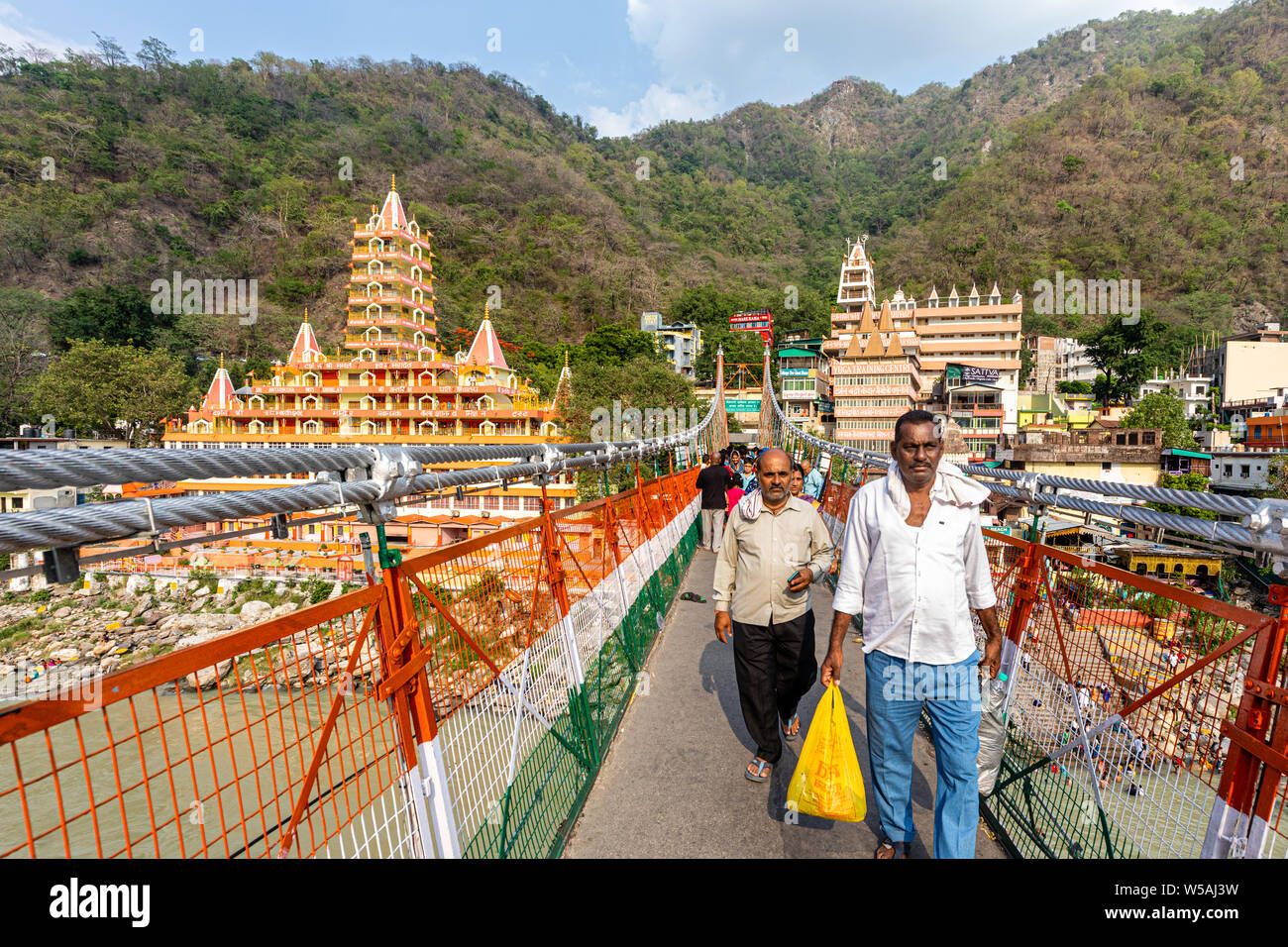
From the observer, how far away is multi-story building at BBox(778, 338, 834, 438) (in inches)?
1682

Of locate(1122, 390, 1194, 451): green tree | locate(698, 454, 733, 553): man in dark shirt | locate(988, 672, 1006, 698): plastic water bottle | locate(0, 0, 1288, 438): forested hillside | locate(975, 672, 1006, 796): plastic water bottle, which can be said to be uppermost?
locate(0, 0, 1288, 438): forested hillside

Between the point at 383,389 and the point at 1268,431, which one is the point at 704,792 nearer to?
the point at 383,389

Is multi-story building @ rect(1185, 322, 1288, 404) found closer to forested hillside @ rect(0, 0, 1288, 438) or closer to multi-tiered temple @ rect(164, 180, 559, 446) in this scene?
forested hillside @ rect(0, 0, 1288, 438)

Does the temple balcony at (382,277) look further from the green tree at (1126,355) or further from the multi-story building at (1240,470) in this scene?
the green tree at (1126,355)

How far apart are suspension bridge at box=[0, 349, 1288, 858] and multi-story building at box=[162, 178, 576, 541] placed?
18.4 meters

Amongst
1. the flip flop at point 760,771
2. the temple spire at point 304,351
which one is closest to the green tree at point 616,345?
the temple spire at point 304,351

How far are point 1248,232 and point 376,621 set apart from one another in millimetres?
81504

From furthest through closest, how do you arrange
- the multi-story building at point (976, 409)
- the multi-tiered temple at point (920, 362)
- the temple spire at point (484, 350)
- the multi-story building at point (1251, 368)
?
1. the multi-tiered temple at point (920, 362)
2. the multi-story building at point (1251, 368)
3. the multi-story building at point (976, 409)
4. the temple spire at point (484, 350)

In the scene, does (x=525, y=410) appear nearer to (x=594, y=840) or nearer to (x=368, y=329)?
(x=368, y=329)

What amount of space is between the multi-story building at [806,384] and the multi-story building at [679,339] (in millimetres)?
7848

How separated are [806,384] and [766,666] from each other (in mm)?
44532

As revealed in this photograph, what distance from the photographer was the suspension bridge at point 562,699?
3.48ft

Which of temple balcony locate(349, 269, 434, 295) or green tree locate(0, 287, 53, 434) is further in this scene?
temple balcony locate(349, 269, 434, 295)

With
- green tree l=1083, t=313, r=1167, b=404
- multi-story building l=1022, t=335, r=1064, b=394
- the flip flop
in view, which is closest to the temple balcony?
the flip flop
